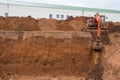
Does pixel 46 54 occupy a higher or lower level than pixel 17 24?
lower

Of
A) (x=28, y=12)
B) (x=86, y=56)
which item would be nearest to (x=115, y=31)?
(x=86, y=56)

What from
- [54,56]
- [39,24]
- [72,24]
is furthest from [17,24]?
[54,56]

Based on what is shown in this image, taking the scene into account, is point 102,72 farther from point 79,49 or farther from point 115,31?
point 115,31

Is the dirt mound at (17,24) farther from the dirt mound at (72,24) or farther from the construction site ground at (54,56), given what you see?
the construction site ground at (54,56)

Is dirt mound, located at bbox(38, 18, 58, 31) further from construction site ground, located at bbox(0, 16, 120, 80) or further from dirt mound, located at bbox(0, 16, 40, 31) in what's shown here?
construction site ground, located at bbox(0, 16, 120, 80)

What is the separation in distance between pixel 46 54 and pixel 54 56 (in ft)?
1.59

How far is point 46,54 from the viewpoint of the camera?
1975 centimetres

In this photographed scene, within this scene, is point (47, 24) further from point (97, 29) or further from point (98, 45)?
point (98, 45)

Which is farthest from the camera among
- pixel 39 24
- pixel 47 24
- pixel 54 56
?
pixel 47 24

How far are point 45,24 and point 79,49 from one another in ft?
20.7

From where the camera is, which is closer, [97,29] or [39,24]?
[97,29]

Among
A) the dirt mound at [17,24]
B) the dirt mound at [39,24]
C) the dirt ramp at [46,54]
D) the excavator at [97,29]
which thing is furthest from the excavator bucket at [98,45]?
the dirt mound at [17,24]

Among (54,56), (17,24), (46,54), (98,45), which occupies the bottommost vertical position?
(54,56)

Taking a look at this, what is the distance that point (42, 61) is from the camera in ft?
63.8
